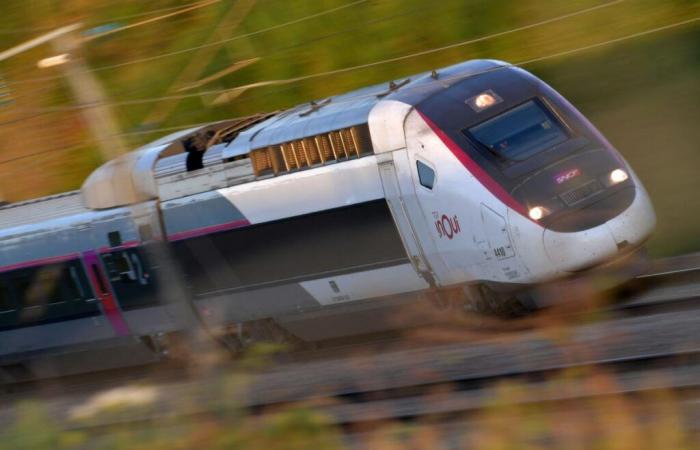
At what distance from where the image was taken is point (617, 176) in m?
10.7

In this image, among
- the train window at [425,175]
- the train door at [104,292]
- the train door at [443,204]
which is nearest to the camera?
the train door at [443,204]

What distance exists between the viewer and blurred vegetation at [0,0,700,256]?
779 inches

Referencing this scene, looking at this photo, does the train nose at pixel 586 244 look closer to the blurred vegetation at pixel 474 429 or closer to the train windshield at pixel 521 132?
the train windshield at pixel 521 132

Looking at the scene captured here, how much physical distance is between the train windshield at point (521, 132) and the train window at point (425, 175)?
1.79 feet

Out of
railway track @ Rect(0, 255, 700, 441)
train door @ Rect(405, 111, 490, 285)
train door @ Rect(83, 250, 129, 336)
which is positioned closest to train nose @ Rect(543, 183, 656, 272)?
railway track @ Rect(0, 255, 700, 441)

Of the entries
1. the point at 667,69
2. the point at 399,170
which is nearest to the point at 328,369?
the point at 399,170

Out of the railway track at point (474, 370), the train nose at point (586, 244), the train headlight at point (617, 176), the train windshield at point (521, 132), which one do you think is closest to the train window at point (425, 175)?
the train windshield at point (521, 132)

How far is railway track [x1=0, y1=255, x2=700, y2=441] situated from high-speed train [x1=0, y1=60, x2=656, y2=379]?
55cm

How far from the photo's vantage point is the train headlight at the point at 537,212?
1029cm

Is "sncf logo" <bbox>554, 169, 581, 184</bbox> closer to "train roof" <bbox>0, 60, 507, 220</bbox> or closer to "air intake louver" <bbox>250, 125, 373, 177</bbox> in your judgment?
"train roof" <bbox>0, 60, 507, 220</bbox>


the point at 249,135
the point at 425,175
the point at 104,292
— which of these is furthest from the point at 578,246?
the point at 104,292

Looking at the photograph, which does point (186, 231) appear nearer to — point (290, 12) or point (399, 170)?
point (399, 170)

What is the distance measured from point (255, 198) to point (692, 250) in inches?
213

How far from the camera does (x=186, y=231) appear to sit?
12328 mm
